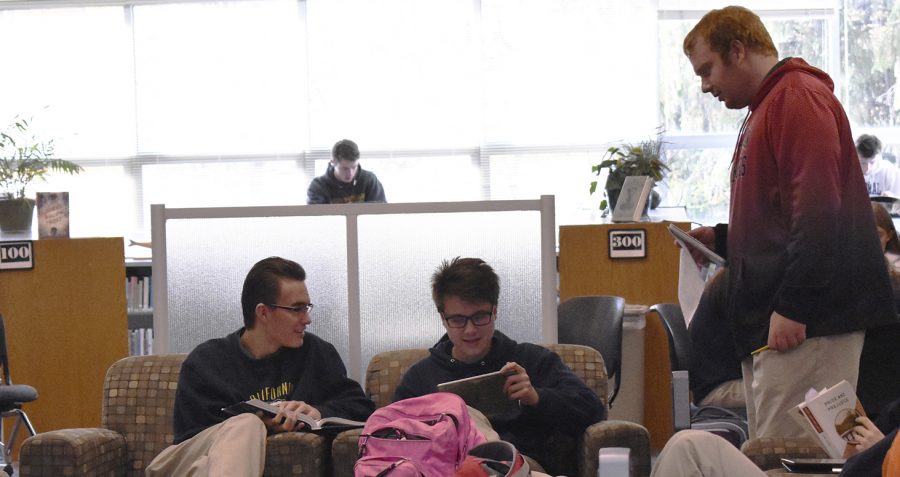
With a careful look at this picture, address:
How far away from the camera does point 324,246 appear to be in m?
3.70

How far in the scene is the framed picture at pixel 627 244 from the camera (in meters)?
5.15

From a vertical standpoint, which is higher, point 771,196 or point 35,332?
point 771,196

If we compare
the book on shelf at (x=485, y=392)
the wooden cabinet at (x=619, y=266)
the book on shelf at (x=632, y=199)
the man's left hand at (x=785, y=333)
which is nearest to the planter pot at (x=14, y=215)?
the wooden cabinet at (x=619, y=266)

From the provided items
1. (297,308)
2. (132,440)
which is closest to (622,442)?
(297,308)

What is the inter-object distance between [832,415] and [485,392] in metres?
0.87

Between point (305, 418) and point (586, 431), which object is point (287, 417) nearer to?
point (305, 418)

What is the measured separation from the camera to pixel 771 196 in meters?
2.43

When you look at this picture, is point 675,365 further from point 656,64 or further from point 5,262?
point 656,64

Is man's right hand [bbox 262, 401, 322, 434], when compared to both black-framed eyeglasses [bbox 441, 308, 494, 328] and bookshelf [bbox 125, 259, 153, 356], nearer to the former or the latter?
black-framed eyeglasses [bbox 441, 308, 494, 328]

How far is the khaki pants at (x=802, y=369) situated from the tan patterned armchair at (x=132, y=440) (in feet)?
3.87

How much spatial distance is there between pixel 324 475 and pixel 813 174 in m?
1.54

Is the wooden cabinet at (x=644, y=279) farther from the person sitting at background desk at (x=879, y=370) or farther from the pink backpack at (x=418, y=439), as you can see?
the pink backpack at (x=418, y=439)

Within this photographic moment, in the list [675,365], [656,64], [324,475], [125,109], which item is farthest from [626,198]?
[125,109]

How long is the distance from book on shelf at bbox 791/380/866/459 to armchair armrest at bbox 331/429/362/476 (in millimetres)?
1165
